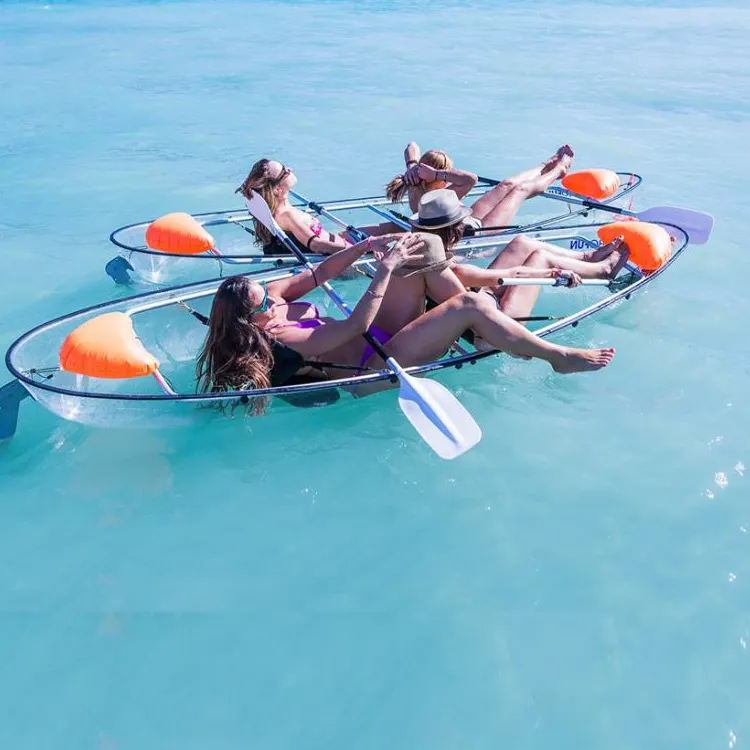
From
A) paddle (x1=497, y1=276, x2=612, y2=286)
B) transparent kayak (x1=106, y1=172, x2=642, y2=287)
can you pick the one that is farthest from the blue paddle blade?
paddle (x1=497, y1=276, x2=612, y2=286)

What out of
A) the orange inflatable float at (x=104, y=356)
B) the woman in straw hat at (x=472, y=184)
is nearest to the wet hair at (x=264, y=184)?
the woman in straw hat at (x=472, y=184)

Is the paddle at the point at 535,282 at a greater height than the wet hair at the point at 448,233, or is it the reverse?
the wet hair at the point at 448,233

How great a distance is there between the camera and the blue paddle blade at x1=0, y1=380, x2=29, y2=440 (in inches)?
151

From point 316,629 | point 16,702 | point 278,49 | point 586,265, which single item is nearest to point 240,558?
point 316,629

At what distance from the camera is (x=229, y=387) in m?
3.68

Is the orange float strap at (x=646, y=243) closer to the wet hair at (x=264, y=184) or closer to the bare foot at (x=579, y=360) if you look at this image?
the bare foot at (x=579, y=360)

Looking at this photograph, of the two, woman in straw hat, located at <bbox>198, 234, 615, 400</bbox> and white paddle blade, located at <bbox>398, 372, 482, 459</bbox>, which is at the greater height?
woman in straw hat, located at <bbox>198, 234, 615, 400</bbox>

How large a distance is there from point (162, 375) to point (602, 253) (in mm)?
2834

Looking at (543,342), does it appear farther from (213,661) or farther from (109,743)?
(109,743)

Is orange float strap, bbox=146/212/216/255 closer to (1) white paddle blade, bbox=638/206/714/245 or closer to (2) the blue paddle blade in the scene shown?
(2) the blue paddle blade

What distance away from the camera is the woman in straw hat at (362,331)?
3.64 metres

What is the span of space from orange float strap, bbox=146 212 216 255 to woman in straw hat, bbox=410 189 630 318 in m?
1.79

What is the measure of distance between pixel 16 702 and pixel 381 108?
1001cm

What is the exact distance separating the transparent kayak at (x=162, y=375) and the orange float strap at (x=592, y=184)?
118cm
